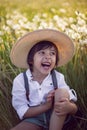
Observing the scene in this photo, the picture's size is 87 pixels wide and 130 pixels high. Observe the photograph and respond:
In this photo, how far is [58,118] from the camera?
371 centimetres

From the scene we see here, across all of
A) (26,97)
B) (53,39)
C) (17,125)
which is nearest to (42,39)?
(53,39)

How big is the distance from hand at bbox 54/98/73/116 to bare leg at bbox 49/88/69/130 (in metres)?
0.03

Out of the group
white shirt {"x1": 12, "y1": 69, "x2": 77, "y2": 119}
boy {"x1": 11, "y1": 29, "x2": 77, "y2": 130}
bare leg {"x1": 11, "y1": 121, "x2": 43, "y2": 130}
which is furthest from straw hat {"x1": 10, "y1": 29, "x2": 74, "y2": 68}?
bare leg {"x1": 11, "y1": 121, "x2": 43, "y2": 130}

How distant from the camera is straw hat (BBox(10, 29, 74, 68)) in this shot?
12.3 ft

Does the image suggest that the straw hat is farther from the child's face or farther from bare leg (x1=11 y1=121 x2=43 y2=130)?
bare leg (x1=11 y1=121 x2=43 y2=130)

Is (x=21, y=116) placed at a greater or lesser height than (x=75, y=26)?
lesser

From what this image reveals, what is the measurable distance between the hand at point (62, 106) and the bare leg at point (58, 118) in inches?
1.2

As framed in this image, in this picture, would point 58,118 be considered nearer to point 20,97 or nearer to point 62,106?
point 62,106

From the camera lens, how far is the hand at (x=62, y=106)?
3.67m

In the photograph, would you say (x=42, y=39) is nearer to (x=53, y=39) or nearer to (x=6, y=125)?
(x=53, y=39)

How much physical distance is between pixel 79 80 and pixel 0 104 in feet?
2.40

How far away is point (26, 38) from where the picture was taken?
378 centimetres

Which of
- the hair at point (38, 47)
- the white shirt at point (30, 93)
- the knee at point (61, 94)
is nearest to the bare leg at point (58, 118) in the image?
the knee at point (61, 94)

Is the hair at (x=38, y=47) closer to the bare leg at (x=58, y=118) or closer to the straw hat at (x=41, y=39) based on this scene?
the straw hat at (x=41, y=39)
